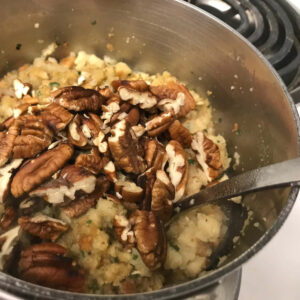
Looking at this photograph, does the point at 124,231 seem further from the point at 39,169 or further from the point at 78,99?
the point at 78,99

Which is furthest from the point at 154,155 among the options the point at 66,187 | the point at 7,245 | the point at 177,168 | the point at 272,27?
the point at 272,27

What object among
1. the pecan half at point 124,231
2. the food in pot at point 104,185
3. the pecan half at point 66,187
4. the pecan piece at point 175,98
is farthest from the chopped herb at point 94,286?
the pecan piece at point 175,98

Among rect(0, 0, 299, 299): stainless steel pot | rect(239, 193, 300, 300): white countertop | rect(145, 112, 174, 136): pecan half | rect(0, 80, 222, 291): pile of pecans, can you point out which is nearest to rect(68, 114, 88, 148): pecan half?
rect(0, 80, 222, 291): pile of pecans

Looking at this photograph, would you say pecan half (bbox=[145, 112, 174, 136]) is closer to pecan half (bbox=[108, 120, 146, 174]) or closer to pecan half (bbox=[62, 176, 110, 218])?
pecan half (bbox=[108, 120, 146, 174])

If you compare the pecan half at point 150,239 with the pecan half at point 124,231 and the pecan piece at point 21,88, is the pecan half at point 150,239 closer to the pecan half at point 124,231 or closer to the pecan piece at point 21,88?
the pecan half at point 124,231

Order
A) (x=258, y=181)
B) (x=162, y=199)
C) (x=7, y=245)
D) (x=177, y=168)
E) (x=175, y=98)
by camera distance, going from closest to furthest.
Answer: (x=258, y=181)
(x=7, y=245)
(x=162, y=199)
(x=177, y=168)
(x=175, y=98)
